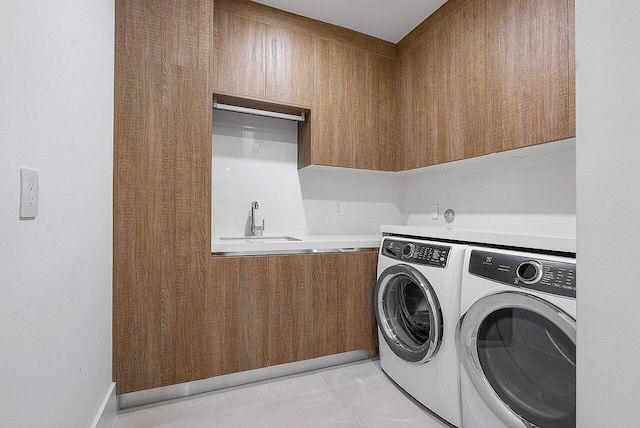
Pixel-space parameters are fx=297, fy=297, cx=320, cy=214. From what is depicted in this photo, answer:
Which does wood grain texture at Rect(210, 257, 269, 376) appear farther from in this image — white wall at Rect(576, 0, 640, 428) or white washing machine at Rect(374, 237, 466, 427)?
white wall at Rect(576, 0, 640, 428)

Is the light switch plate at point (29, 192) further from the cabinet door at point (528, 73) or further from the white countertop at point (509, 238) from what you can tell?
the cabinet door at point (528, 73)

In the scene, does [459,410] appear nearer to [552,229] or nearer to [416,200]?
[552,229]

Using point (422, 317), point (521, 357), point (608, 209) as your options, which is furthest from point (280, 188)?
point (608, 209)

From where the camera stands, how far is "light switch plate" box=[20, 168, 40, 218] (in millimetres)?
717

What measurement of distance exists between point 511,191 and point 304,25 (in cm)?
189

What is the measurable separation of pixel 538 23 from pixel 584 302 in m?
1.62

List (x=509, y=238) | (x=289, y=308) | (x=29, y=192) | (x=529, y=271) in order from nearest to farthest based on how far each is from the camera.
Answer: (x=29, y=192), (x=529, y=271), (x=509, y=238), (x=289, y=308)

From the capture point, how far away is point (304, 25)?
7.30 ft

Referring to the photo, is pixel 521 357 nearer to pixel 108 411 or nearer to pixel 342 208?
pixel 342 208

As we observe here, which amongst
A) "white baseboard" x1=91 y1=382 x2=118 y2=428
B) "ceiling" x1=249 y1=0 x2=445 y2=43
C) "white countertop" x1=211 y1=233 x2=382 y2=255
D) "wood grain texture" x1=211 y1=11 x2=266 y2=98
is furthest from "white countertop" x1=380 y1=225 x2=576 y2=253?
"white baseboard" x1=91 y1=382 x2=118 y2=428

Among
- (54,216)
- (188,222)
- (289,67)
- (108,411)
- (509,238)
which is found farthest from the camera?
(289,67)

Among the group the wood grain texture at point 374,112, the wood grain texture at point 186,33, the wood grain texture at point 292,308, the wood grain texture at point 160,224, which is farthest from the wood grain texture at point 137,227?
the wood grain texture at point 374,112

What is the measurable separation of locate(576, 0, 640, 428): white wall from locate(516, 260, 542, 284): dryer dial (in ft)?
2.22

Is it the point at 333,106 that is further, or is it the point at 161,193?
the point at 333,106
